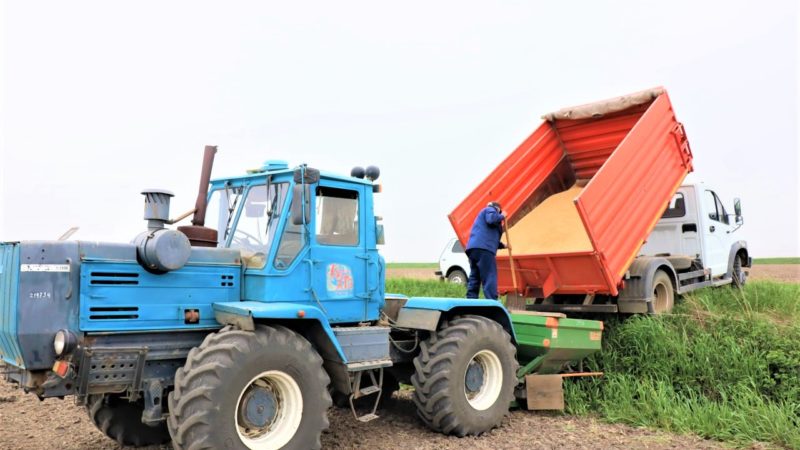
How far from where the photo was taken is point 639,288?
8.04m

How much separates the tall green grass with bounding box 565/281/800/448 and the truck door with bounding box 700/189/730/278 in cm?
135

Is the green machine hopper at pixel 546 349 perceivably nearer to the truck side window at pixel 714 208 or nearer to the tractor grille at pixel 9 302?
the truck side window at pixel 714 208

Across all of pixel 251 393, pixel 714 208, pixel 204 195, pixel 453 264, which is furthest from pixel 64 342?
pixel 453 264

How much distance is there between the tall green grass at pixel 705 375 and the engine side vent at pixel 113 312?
187 inches

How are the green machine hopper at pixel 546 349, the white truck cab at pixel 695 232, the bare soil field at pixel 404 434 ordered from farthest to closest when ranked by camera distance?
the white truck cab at pixel 695 232
the green machine hopper at pixel 546 349
the bare soil field at pixel 404 434

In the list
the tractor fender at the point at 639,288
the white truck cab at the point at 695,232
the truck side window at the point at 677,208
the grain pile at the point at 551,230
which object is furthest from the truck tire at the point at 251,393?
the truck side window at the point at 677,208

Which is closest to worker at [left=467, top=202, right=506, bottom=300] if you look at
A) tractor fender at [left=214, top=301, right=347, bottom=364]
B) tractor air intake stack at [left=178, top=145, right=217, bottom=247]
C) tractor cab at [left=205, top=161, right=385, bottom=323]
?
tractor cab at [left=205, top=161, right=385, bottom=323]

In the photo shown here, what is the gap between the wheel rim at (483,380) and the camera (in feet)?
20.4

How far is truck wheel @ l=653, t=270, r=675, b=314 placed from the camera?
8398 millimetres

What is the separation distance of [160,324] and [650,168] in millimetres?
6059

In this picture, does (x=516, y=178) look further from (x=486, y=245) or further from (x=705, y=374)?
(x=705, y=374)

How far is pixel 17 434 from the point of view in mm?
6062

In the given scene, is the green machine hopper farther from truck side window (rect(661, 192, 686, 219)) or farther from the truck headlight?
the truck headlight

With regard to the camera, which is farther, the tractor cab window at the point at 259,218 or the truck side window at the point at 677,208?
the truck side window at the point at 677,208
